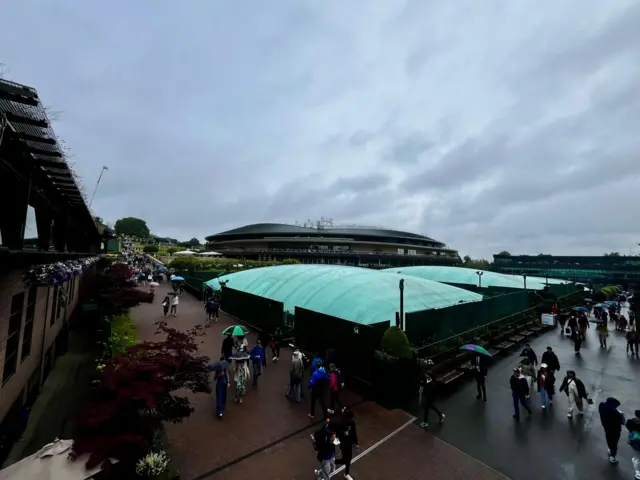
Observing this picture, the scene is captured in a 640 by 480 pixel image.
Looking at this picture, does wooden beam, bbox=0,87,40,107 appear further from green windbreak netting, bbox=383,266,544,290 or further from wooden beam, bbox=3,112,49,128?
green windbreak netting, bbox=383,266,544,290

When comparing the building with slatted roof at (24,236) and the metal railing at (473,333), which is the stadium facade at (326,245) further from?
the building with slatted roof at (24,236)

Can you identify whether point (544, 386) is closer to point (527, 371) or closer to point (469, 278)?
point (527, 371)

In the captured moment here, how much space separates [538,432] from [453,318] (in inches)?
285

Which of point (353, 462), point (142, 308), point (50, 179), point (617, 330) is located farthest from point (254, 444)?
point (617, 330)

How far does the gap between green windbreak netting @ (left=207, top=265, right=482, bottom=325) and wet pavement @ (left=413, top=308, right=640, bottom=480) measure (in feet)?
17.7

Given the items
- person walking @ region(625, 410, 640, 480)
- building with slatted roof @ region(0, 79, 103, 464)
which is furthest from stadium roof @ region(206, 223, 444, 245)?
person walking @ region(625, 410, 640, 480)

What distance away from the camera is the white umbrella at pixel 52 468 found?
469 centimetres

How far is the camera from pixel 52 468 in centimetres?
480

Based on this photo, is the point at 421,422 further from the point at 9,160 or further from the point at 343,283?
the point at 9,160

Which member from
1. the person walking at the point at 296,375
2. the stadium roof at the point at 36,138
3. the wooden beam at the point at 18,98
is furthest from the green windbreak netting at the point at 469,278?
the wooden beam at the point at 18,98

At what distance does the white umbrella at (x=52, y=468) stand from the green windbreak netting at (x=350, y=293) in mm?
11919

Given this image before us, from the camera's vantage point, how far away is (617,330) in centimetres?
2347

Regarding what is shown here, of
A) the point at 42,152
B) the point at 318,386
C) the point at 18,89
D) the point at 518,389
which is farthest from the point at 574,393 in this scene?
the point at 42,152

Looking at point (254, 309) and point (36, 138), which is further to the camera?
point (254, 309)
